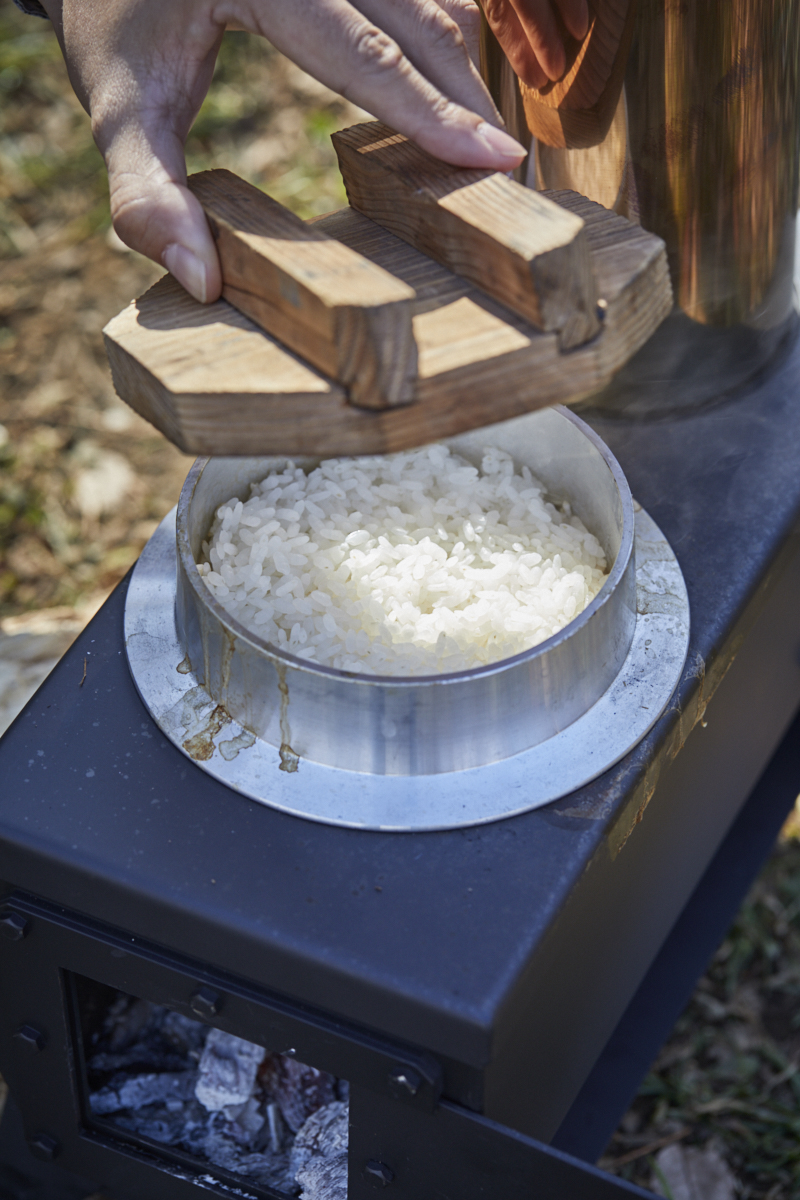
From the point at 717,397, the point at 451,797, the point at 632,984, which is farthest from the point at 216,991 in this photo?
the point at 717,397

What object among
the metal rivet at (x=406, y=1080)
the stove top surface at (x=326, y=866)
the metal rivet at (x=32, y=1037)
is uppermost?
the stove top surface at (x=326, y=866)

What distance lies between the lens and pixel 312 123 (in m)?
3.15

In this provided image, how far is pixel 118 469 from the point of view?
248 cm

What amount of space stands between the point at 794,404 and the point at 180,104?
85 centimetres

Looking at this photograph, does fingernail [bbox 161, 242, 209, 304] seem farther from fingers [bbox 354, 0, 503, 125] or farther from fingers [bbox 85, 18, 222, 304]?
fingers [bbox 354, 0, 503, 125]

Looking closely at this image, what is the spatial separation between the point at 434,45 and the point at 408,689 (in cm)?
57

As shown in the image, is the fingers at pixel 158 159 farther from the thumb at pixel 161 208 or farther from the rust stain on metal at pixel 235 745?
the rust stain on metal at pixel 235 745

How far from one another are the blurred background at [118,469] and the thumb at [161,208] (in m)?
0.98

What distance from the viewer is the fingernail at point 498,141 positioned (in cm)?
101

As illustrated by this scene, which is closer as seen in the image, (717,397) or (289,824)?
(289,824)

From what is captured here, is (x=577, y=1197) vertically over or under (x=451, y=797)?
under

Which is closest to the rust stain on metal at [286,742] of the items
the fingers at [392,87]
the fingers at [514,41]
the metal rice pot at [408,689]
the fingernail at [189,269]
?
the metal rice pot at [408,689]

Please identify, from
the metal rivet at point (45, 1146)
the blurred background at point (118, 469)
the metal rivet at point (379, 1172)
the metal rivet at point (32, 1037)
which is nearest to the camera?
the metal rivet at point (379, 1172)

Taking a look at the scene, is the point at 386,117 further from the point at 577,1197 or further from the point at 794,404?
the point at 577,1197
